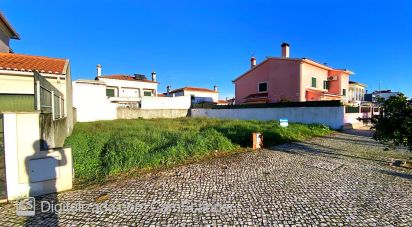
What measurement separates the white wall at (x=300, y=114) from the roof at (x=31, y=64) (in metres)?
14.7

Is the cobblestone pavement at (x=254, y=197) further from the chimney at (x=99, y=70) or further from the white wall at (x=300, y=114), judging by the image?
the chimney at (x=99, y=70)

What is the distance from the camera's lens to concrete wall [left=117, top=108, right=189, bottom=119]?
79.9 ft

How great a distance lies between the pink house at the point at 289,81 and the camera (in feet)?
69.1

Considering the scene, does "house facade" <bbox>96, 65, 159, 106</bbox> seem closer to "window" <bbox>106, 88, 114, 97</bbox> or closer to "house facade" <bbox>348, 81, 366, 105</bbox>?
"window" <bbox>106, 88, 114, 97</bbox>

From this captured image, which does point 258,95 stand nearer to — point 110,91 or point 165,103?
point 165,103

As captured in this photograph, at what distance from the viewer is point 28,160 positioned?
3.85 m

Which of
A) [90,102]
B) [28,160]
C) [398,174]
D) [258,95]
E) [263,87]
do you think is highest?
[263,87]

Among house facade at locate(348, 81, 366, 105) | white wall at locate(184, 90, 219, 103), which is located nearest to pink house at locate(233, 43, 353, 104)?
house facade at locate(348, 81, 366, 105)

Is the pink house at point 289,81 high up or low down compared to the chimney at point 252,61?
down

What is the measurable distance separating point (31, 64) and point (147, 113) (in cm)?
1690

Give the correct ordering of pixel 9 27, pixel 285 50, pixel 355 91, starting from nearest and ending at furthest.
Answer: pixel 9 27 < pixel 285 50 < pixel 355 91

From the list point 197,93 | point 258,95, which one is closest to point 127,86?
point 197,93

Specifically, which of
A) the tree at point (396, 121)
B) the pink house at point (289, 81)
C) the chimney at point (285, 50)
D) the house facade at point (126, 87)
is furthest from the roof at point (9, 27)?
the chimney at point (285, 50)

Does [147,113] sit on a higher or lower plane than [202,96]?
lower
